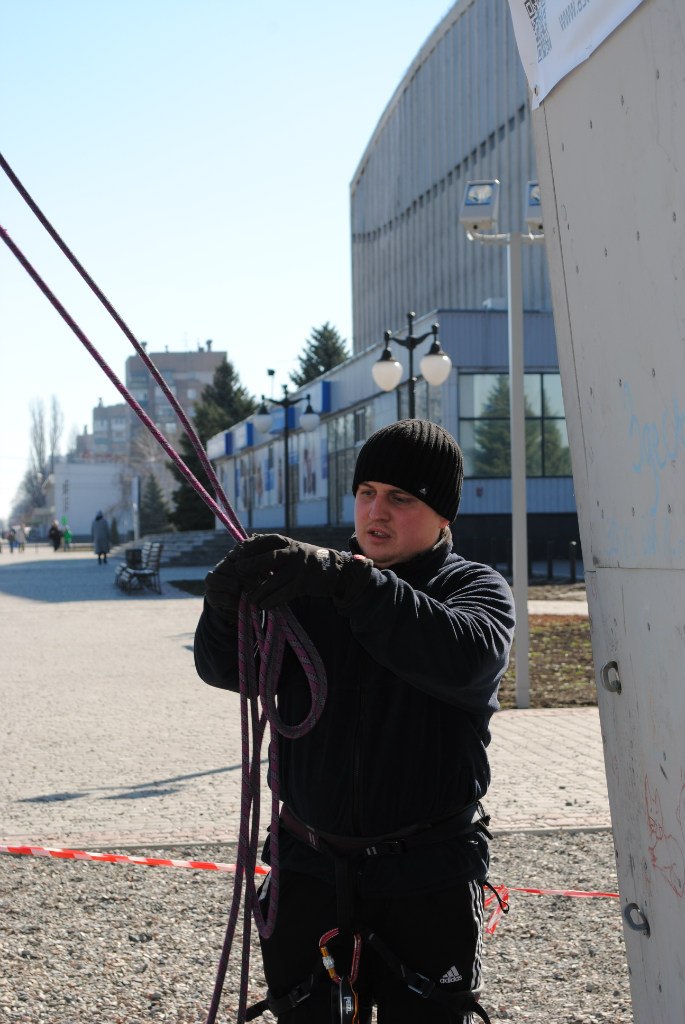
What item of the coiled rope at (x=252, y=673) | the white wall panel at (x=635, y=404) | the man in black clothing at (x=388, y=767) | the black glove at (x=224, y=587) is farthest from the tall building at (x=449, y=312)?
the black glove at (x=224, y=587)

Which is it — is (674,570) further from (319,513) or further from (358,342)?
(358,342)

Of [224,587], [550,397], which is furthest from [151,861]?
[550,397]

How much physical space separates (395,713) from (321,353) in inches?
2982

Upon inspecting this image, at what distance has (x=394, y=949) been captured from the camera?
7.58 feet

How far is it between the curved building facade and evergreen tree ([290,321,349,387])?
3017 mm

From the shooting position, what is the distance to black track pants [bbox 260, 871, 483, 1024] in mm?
2287

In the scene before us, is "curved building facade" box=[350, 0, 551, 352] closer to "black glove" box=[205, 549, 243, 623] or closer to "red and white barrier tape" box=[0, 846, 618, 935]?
"red and white barrier tape" box=[0, 846, 618, 935]

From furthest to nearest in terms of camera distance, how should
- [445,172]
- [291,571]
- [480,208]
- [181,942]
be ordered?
[445,172], [480,208], [181,942], [291,571]

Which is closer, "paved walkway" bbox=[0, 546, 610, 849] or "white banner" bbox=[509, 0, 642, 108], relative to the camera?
"white banner" bbox=[509, 0, 642, 108]

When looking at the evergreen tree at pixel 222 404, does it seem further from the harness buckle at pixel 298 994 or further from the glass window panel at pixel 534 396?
the harness buckle at pixel 298 994

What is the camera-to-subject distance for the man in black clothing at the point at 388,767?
2236mm

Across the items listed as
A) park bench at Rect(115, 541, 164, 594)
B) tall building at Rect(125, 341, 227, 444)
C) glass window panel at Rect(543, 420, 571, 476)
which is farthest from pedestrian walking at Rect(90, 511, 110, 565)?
tall building at Rect(125, 341, 227, 444)

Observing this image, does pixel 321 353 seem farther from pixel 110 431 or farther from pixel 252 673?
pixel 110 431

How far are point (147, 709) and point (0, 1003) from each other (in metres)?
6.73
